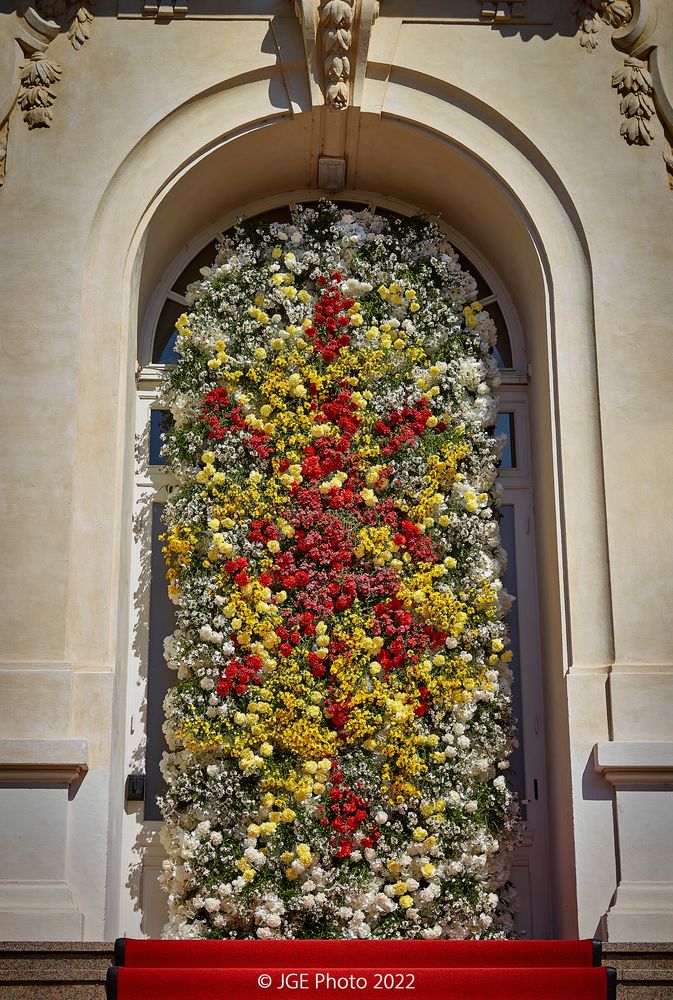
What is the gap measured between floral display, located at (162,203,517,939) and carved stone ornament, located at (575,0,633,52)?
1605 millimetres

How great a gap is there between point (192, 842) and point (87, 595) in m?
1.56

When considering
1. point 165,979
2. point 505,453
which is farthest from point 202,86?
point 165,979

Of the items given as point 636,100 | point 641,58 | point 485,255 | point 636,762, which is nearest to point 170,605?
point 636,762

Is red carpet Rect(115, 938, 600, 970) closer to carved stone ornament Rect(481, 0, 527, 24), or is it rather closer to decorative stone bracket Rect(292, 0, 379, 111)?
decorative stone bracket Rect(292, 0, 379, 111)

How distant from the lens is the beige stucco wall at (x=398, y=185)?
6.68 m

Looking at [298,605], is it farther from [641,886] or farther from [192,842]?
[641,886]

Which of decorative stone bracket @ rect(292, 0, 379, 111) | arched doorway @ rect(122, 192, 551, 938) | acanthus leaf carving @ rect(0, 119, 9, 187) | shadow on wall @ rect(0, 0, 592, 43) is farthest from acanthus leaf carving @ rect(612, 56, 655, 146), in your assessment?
acanthus leaf carving @ rect(0, 119, 9, 187)

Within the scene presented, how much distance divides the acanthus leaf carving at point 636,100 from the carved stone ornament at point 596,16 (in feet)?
0.91

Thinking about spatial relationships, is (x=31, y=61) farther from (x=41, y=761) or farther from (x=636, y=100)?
(x=41, y=761)

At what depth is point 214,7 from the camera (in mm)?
7812

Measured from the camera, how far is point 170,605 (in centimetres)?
763

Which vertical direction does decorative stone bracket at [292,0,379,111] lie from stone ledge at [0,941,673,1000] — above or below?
above

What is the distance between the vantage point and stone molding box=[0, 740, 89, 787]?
6.51 m

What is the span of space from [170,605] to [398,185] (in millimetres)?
Result: 3386
